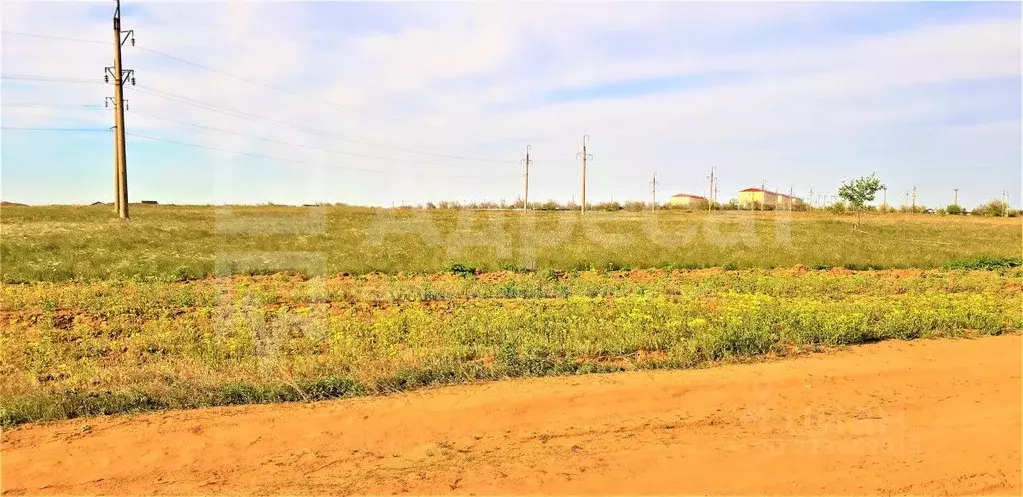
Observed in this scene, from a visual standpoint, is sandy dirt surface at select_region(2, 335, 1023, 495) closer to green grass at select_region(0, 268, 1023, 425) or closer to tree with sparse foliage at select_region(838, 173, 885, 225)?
green grass at select_region(0, 268, 1023, 425)

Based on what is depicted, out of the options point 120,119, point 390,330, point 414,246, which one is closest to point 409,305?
point 390,330

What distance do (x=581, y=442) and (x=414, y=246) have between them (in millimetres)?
18946

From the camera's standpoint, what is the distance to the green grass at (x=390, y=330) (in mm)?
7473

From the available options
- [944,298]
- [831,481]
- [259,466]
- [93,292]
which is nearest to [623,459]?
[831,481]

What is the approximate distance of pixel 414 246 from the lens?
24.5 meters

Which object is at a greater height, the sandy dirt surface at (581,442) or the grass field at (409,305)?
the grass field at (409,305)

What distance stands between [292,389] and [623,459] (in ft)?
12.1

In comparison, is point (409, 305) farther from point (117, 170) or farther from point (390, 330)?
point (117, 170)

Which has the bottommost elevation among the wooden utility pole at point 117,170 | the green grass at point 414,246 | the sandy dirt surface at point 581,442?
the sandy dirt surface at point 581,442

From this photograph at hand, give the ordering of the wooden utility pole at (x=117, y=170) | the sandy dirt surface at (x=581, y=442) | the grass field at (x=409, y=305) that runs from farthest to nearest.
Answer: the wooden utility pole at (x=117, y=170) → the grass field at (x=409, y=305) → the sandy dirt surface at (x=581, y=442)

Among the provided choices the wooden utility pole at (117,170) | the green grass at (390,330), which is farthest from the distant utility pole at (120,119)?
the green grass at (390,330)

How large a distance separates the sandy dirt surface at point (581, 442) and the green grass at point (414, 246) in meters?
12.5

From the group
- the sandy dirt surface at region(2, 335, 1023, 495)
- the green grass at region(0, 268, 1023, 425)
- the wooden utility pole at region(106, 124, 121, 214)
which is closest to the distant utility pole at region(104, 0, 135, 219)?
the wooden utility pole at region(106, 124, 121, 214)

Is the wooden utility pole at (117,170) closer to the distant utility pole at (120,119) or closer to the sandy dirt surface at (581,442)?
the distant utility pole at (120,119)
